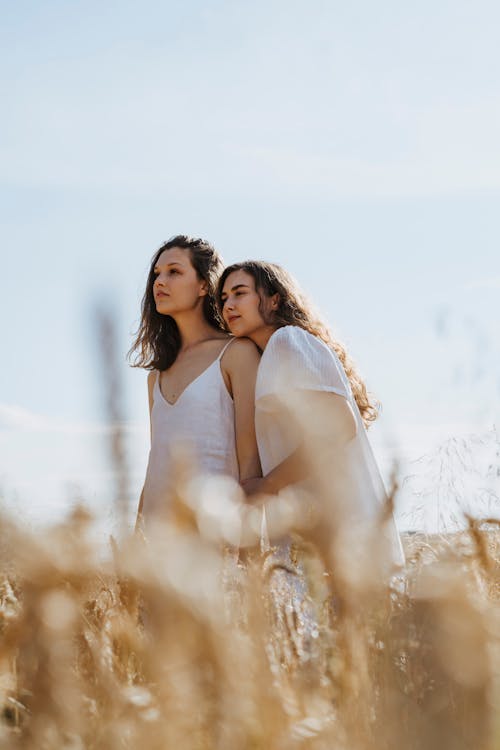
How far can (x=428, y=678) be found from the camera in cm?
94

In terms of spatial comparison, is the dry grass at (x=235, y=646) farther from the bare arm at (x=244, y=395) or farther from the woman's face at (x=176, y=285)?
the woman's face at (x=176, y=285)

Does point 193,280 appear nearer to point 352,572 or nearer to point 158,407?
point 158,407

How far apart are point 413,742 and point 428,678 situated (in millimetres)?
196

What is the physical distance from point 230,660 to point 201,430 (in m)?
3.16

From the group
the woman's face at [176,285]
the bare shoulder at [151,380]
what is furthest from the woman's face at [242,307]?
the bare shoulder at [151,380]

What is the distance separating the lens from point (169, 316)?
14.0 ft

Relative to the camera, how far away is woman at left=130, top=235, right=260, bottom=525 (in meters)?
3.64

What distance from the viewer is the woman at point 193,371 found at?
364 cm

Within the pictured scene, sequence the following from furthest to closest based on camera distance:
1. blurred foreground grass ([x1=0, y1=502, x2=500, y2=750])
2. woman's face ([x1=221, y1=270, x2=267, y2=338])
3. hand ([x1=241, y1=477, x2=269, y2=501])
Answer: woman's face ([x1=221, y1=270, x2=267, y2=338]), hand ([x1=241, y1=477, x2=269, y2=501]), blurred foreground grass ([x1=0, y1=502, x2=500, y2=750])

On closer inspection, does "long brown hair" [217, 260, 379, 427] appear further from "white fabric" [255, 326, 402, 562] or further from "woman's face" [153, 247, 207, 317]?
"white fabric" [255, 326, 402, 562]

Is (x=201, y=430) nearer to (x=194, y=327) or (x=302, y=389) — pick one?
(x=194, y=327)

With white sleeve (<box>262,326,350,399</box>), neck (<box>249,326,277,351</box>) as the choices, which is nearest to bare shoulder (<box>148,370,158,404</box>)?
neck (<box>249,326,277,351</box>)

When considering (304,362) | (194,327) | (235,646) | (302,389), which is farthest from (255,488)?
(235,646)

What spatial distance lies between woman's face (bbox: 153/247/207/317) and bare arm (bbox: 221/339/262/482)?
1.27 feet
